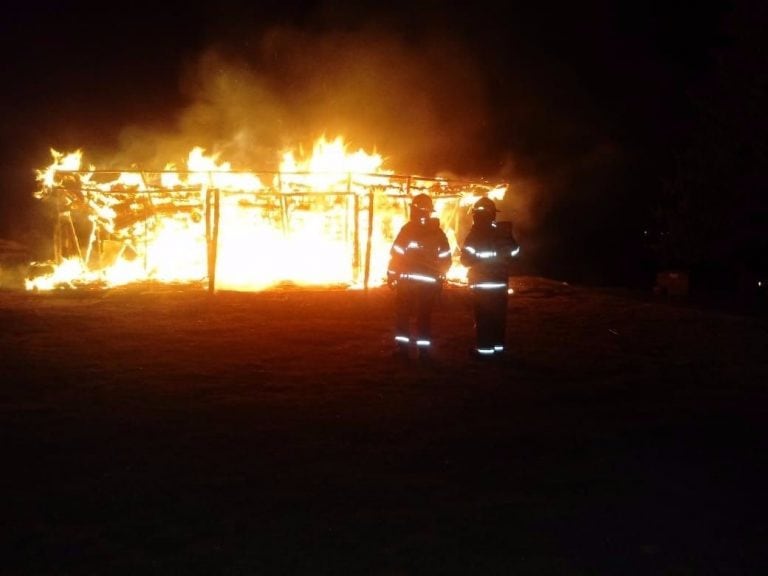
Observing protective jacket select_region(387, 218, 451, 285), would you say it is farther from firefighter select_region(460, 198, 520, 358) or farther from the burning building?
the burning building

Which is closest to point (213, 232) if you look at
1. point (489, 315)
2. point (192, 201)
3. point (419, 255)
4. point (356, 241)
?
point (356, 241)

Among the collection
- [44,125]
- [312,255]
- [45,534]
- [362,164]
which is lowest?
[45,534]

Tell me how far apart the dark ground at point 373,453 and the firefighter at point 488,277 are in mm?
346

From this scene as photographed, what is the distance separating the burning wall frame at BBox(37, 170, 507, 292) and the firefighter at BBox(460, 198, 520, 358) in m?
5.96

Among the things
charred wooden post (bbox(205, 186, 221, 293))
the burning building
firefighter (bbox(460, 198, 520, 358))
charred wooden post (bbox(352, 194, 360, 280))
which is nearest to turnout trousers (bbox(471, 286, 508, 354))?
firefighter (bbox(460, 198, 520, 358))

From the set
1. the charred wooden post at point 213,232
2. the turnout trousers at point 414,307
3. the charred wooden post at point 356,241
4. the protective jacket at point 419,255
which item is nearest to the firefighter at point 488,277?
the protective jacket at point 419,255

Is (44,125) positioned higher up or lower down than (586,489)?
higher up

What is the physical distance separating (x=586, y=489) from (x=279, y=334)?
6.37 m

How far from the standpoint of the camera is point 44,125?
28.1 meters

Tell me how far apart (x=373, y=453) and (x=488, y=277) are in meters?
3.95

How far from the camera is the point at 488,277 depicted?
9.98m

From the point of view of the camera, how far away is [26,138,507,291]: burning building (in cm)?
1664

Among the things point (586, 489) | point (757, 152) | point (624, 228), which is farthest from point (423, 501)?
point (624, 228)

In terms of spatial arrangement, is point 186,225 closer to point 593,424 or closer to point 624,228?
point 593,424
